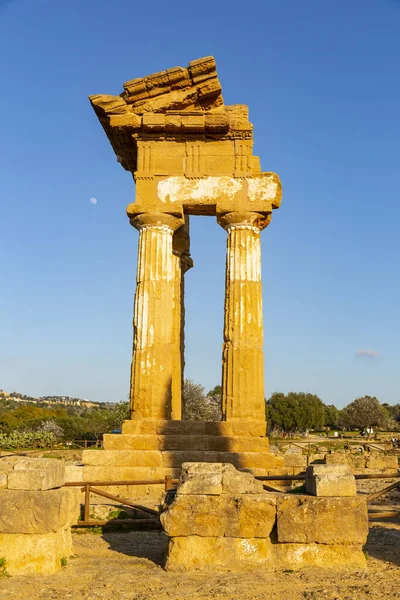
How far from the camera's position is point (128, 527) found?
32.6ft

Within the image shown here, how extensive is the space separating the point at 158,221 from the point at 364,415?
64.8 meters

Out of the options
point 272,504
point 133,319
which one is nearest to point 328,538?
point 272,504

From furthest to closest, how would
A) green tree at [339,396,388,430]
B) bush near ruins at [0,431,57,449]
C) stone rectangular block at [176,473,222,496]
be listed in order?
green tree at [339,396,388,430], bush near ruins at [0,431,57,449], stone rectangular block at [176,473,222,496]

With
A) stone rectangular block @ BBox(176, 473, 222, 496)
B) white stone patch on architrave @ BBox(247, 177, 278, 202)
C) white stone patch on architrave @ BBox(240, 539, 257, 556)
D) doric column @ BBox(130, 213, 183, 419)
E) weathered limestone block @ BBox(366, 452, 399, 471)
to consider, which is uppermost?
white stone patch on architrave @ BBox(247, 177, 278, 202)

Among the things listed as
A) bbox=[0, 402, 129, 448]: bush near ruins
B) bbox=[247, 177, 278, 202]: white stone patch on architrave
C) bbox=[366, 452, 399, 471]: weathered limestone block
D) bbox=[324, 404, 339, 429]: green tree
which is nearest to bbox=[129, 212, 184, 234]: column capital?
bbox=[247, 177, 278, 202]: white stone patch on architrave

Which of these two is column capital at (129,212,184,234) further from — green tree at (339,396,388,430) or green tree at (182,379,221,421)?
green tree at (339,396,388,430)

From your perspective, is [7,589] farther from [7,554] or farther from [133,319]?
[133,319]

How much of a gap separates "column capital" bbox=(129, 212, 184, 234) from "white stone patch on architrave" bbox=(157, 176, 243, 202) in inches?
19.1

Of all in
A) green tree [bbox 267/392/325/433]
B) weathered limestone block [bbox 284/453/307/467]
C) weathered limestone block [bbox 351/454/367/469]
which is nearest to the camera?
weathered limestone block [bbox 284/453/307/467]

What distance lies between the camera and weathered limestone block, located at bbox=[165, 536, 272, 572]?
654cm

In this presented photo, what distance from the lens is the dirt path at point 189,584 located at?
18.7 ft

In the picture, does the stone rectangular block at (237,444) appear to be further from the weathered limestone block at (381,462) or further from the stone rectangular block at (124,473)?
the weathered limestone block at (381,462)

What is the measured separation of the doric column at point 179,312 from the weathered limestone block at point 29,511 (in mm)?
9625

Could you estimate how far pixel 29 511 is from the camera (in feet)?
21.5
